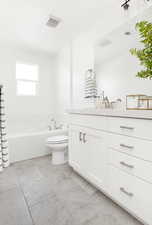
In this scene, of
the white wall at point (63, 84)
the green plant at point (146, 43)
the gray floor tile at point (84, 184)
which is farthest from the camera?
the white wall at point (63, 84)

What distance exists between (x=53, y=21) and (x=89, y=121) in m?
1.72

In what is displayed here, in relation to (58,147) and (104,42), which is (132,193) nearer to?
(58,147)

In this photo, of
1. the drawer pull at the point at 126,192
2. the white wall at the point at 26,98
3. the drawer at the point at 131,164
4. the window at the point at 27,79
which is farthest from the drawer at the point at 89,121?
the window at the point at 27,79

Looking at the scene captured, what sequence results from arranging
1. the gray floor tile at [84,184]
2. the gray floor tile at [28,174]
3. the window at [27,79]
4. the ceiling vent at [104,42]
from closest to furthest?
1. the gray floor tile at [84,184]
2. the gray floor tile at [28,174]
3. the ceiling vent at [104,42]
4. the window at [27,79]

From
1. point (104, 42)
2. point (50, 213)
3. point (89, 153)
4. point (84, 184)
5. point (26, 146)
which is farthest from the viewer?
point (26, 146)

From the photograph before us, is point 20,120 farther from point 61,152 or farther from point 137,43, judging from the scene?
point 137,43

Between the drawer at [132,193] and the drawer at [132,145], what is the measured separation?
0.19 m

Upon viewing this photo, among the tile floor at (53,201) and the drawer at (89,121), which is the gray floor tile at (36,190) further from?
the drawer at (89,121)

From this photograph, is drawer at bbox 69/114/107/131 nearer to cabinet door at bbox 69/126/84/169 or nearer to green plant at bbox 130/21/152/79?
cabinet door at bbox 69/126/84/169

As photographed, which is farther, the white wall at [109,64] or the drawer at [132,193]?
the white wall at [109,64]

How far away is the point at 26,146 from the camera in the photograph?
2523 millimetres

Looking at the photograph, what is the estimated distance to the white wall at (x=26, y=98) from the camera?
3062mm

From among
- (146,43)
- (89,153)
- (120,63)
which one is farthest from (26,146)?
(146,43)

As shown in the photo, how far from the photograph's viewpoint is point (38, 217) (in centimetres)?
119
